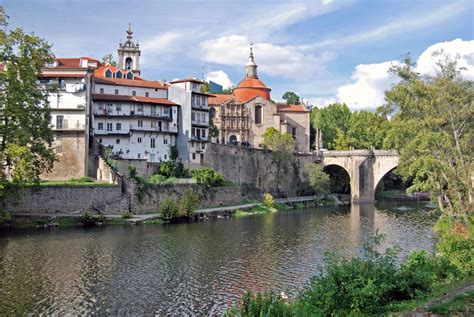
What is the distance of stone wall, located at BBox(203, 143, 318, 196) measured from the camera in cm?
6494

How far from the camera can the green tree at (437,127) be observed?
33156 millimetres

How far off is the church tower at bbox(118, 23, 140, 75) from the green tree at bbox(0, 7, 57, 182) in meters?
34.8

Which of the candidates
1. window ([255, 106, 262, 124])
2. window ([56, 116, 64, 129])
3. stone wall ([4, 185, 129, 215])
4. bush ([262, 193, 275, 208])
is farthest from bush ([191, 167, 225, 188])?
window ([255, 106, 262, 124])

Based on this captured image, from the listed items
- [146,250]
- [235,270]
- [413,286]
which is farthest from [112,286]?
[413,286]

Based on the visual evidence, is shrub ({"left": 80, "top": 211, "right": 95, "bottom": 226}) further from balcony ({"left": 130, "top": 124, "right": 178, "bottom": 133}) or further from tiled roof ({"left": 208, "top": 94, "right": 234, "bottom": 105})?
tiled roof ({"left": 208, "top": 94, "right": 234, "bottom": 105})

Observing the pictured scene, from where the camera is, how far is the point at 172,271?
2695cm

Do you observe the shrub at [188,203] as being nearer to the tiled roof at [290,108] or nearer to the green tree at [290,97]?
the tiled roof at [290,108]

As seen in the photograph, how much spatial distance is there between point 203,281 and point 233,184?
1510 inches

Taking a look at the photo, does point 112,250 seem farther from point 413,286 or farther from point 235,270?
point 413,286

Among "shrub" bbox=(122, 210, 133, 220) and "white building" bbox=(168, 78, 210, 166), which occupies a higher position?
"white building" bbox=(168, 78, 210, 166)

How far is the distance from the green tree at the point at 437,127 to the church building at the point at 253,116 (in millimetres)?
42446

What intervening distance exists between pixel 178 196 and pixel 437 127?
28293mm

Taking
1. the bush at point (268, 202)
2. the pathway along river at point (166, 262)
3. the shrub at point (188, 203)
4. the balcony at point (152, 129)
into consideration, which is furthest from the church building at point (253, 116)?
the pathway along river at point (166, 262)

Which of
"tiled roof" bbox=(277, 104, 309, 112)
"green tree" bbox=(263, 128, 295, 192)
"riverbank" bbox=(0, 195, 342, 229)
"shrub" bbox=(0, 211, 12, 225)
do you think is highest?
"tiled roof" bbox=(277, 104, 309, 112)
